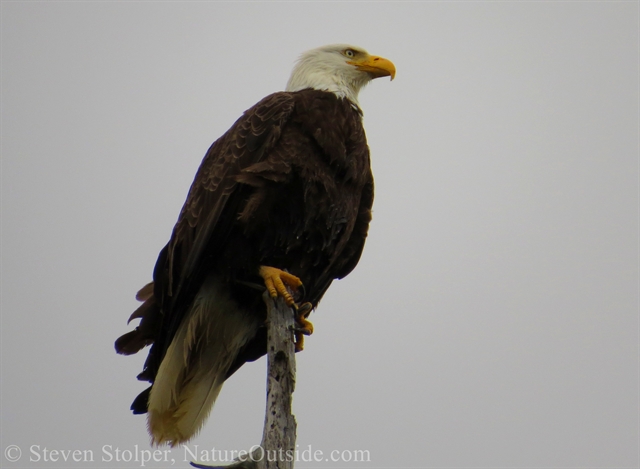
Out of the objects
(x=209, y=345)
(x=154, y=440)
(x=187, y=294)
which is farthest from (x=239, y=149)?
(x=154, y=440)

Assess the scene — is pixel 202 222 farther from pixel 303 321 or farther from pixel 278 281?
pixel 303 321

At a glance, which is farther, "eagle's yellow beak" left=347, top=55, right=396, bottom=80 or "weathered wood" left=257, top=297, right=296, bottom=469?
"eagle's yellow beak" left=347, top=55, right=396, bottom=80

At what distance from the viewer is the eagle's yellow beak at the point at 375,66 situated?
5955 millimetres

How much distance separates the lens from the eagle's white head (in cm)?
574

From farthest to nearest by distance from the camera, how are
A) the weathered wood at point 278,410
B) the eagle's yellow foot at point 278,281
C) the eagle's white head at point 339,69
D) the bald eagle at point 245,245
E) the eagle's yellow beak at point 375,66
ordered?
1. the eagle's yellow beak at point 375,66
2. the eagle's white head at point 339,69
3. the bald eagle at point 245,245
4. the eagle's yellow foot at point 278,281
5. the weathered wood at point 278,410

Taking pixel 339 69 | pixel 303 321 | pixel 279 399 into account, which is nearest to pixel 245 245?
pixel 303 321

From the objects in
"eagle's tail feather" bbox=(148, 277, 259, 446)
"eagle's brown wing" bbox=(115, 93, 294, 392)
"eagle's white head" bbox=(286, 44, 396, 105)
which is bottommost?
"eagle's tail feather" bbox=(148, 277, 259, 446)

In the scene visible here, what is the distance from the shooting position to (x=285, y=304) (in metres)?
4.43

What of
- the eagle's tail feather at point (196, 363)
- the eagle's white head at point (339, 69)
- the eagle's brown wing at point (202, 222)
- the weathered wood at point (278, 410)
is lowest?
the weathered wood at point (278, 410)

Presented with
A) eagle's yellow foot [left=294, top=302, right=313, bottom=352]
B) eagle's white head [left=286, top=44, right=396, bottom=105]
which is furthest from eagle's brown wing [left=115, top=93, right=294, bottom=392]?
eagle's white head [left=286, top=44, right=396, bottom=105]

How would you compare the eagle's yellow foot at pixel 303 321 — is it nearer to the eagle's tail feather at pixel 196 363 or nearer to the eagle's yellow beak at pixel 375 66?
the eagle's tail feather at pixel 196 363

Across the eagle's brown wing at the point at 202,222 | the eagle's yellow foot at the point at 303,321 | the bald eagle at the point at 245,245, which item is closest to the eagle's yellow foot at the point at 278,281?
the bald eagle at the point at 245,245

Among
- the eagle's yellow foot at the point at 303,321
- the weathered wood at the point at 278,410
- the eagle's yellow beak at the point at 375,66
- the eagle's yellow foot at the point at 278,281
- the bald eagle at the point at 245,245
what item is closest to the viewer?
the weathered wood at the point at 278,410

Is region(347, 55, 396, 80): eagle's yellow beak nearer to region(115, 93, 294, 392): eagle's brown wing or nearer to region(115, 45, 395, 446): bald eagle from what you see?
region(115, 45, 395, 446): bald eagle
